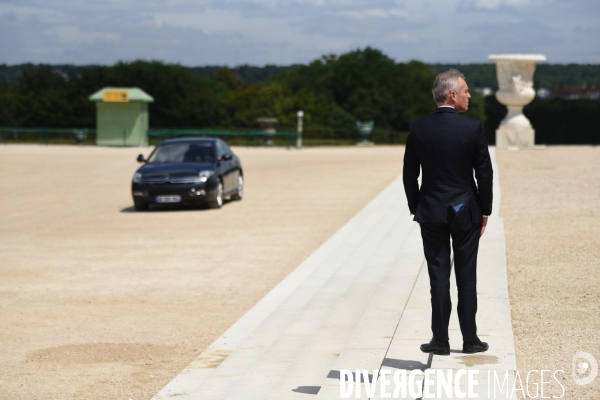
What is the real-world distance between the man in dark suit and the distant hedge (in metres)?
68.0

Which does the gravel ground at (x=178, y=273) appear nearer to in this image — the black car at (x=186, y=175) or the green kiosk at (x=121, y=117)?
the black car at (x=186, y=175)

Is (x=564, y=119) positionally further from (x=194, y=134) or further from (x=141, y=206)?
(x=141, y=206)

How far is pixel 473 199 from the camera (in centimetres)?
590

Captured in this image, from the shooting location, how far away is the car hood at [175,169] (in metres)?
19.7

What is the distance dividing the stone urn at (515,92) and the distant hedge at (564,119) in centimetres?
3516

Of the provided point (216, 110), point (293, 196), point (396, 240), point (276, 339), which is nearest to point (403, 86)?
point (216, 110)

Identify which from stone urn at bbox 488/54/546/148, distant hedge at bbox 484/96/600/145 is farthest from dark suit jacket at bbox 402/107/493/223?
distant hedge at bbox 484/96/600/145

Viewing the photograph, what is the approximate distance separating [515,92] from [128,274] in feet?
92.5

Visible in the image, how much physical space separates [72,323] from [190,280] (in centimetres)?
250

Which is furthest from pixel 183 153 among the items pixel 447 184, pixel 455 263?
pixel 447 184

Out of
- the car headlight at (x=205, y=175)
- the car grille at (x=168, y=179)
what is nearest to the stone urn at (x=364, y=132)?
the car headlight at (x=205, y=175)

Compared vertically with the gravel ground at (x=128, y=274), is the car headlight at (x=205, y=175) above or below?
above

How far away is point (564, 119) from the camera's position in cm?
7331

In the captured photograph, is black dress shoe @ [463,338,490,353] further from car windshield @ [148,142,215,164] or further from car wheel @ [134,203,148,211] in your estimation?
car windshield @ [148,142,215,164]
